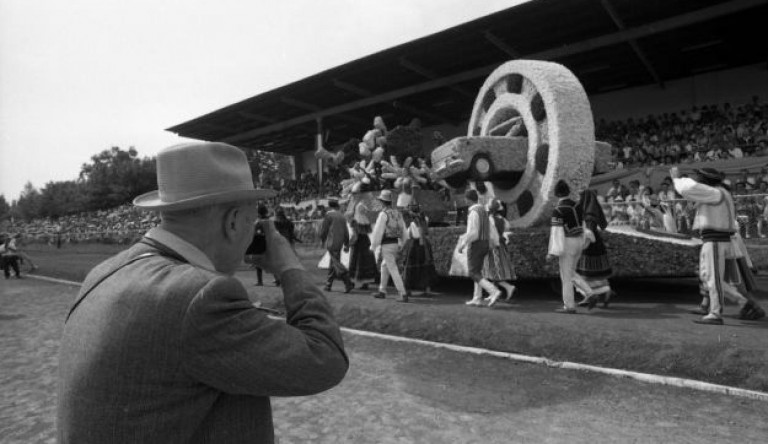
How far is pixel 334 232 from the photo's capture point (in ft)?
30.8

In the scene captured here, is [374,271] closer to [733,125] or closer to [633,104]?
[733,125]

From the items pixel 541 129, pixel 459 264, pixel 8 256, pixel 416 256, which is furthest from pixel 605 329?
pixel 8 256

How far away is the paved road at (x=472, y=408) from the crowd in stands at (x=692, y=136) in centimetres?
1412

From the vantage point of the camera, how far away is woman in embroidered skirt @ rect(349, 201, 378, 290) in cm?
926

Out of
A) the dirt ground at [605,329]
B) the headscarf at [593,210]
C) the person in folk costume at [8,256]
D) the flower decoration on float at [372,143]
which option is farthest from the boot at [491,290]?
the person in folk costume at [8,256]

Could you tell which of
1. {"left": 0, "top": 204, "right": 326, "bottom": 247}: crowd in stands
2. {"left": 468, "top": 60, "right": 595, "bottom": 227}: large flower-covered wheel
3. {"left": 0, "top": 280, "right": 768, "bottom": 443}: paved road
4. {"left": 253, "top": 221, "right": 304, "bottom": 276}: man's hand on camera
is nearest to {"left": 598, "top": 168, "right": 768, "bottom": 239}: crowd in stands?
{"left": 468, "top": 60, "right": 595, "bottom": 227}: large flower-covered wheel

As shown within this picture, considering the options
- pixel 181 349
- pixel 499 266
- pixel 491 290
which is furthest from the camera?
pixel 499 266

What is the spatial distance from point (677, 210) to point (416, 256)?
723cm

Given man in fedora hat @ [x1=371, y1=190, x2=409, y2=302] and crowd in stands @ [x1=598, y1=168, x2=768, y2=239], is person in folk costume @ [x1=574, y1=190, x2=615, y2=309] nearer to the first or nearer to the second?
man in fedora hat @ [x1=371, y1=190, x2=409, y2=302]

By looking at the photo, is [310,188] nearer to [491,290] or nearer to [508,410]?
[491,290]

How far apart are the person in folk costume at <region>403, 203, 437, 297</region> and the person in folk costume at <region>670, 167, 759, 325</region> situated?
12.9 feet

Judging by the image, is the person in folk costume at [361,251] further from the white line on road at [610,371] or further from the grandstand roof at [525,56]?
the grandstand roof at [525,56]

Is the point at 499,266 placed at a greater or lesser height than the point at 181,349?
lesser

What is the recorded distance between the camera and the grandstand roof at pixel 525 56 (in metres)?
15.7
